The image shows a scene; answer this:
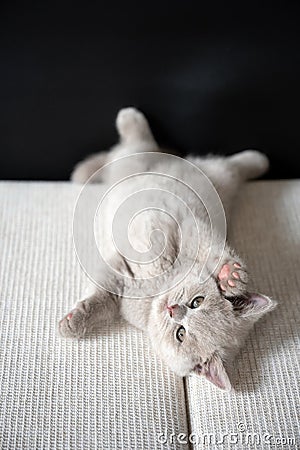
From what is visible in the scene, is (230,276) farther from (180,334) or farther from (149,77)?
(149,77)

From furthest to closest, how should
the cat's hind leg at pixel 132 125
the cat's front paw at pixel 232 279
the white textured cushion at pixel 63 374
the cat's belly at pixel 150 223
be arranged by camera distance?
the cat's hind leg at pixel 132 125, the cat's belly at pixel 150 223, the cat's front paw at pixel 232 279, the white textured cushion at pixel 63 374

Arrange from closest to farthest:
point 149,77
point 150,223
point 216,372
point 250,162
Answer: point 216,372
point 150,223
point 149,77
point 250,162

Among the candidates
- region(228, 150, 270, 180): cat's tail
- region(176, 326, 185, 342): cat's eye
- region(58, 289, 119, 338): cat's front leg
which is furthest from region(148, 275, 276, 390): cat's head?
region(228, 150, 270, 180): cat's tail

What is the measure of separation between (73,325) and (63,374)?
0.37 feet

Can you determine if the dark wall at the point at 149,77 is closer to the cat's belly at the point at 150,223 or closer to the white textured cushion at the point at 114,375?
the cat's belly at the point at 150,223

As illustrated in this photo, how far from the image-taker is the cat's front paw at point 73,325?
46.5 inches

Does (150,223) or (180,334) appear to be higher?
(150,223)

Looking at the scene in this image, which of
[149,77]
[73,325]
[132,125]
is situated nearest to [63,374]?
[73,325]

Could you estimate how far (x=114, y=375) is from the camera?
1.14 meters

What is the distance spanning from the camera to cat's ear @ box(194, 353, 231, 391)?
1089 mm

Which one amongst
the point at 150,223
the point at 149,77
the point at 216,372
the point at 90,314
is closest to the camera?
the point at 216,372

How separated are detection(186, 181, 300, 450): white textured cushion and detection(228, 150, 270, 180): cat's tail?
0.13 meters

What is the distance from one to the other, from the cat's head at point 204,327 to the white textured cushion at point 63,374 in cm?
6

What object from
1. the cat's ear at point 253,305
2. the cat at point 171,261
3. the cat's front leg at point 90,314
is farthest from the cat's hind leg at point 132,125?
the cat's ear at point 253,305
